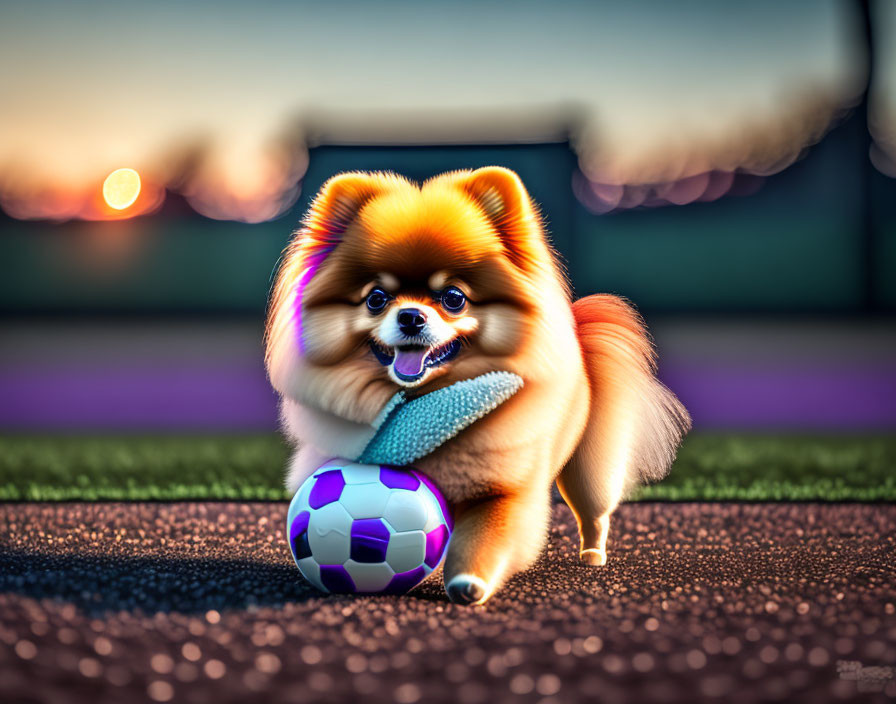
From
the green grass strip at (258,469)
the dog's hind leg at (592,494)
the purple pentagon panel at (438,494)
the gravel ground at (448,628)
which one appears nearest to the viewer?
the gravel ground at (448,628)

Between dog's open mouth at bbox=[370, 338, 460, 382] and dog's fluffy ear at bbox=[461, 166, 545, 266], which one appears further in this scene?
dog's fluffy ear at bbox=[461, 166, 545, 266]

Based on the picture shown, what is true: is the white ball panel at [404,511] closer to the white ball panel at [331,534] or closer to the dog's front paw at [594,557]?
the white ball panel at [331,534]

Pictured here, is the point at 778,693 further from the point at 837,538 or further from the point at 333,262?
the point at 837,538

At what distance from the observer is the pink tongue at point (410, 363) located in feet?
10.9

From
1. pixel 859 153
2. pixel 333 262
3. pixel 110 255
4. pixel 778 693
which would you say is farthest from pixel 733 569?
pixel 110 255

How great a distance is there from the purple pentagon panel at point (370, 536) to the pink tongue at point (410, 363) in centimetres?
55

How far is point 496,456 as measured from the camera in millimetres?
3418

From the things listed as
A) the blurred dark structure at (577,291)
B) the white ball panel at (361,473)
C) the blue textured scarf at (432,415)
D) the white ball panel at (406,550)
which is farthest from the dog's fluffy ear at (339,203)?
the blurred dark structure at (577,291)

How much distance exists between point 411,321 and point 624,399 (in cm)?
136

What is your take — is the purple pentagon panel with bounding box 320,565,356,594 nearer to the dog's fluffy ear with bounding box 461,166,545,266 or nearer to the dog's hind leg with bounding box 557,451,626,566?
the dog's hind leg with bounding box 557,451,626,566

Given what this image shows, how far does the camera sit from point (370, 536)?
3215 mm

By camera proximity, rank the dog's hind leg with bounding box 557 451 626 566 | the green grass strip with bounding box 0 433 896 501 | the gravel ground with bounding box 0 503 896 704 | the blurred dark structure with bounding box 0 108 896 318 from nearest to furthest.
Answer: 1. the gravel ground with bounding box 0 503 896 704
2. the dog's hind leg with bounding box 557 451 626 566
3. the green grass strip with bounding box 0 433 896 501
4. the blurred dark structure with bounding box 0 108 896 318

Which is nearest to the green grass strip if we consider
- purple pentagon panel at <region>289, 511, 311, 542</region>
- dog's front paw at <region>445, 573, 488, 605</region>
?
purple pentagon panel at <region>289, 511, 311, 542</region>

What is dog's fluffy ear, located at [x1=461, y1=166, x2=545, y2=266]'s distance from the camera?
140 inches
